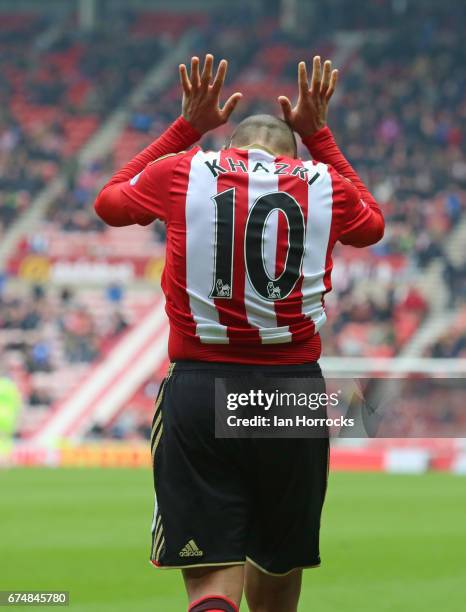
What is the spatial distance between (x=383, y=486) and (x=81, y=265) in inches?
475

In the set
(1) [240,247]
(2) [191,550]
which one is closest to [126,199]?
(1) [240,247]

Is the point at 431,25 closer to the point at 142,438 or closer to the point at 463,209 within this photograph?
the point at 463,209

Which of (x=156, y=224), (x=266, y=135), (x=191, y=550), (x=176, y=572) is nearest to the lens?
(x=191, y=550)

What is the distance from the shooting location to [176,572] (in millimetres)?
7516

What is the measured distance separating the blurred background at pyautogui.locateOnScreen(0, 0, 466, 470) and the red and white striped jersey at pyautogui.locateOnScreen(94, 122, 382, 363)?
13973 mm

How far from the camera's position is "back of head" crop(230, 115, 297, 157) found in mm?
3953

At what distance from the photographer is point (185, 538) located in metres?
3.68

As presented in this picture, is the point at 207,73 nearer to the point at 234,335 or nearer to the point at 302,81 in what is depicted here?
the point at 302,81

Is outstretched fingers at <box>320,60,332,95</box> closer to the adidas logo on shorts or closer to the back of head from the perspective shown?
the back of head

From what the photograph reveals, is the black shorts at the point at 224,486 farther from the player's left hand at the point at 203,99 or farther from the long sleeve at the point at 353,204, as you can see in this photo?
the player's left hand at the point at 203,99

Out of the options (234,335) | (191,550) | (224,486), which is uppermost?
(234,335)

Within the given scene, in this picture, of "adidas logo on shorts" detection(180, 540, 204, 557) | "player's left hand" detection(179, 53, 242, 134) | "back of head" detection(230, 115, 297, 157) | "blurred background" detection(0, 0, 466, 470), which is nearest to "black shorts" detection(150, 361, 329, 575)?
"adidas logo on shorts" detection(180, 540, 204, 557)

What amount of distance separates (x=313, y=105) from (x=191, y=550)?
152 cm

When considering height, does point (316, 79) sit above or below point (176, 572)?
above
